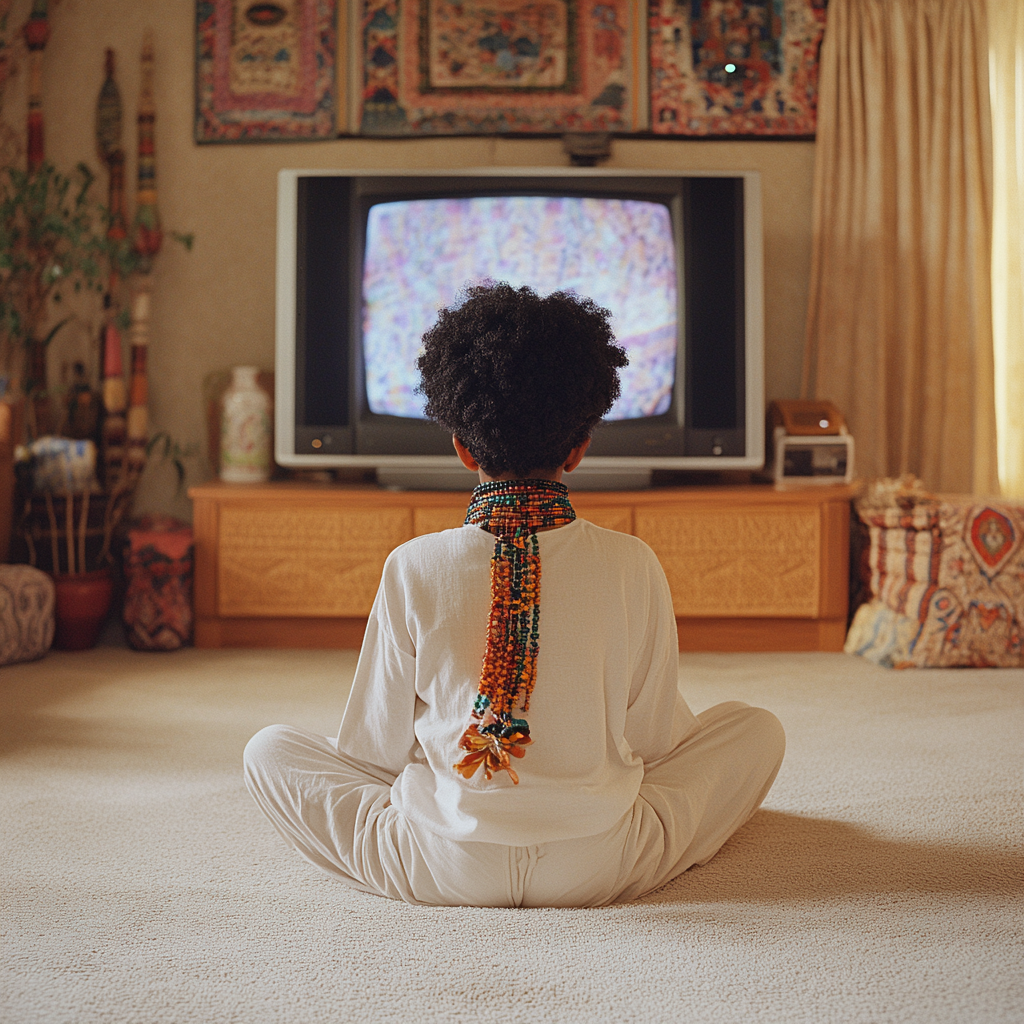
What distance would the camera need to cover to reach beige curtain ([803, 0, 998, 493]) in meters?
3.63

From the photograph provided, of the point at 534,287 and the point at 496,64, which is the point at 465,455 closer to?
the point at 534,287

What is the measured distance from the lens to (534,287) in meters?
3.28

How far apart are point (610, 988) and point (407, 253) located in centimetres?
260

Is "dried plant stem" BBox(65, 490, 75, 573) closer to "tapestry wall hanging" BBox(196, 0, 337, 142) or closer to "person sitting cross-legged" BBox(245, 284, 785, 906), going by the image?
"tapestry wall hanging" BBox(196, 0, 337, 142)

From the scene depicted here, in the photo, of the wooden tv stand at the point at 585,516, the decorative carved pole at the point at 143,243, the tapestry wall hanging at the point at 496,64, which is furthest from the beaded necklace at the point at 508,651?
the tapestry wall hanging at the point at 496,64

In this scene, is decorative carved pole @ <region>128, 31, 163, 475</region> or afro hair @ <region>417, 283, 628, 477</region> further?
decorative carved pole @ <region>128, 31, 163, 475</region>

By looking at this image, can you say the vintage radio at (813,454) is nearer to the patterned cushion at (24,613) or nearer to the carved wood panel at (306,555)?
the carved wood panel at (306,555)

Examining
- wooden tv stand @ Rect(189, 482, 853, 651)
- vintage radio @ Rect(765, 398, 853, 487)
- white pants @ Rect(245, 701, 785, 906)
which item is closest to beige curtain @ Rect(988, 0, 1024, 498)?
vintage radio @ Rect(765, 398, 853, 487)

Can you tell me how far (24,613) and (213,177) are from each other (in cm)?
176

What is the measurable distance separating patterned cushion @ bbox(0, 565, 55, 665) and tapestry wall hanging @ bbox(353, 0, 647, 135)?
2010mm

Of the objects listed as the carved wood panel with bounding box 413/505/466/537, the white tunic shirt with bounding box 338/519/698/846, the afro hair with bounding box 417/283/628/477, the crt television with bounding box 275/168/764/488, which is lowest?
the white tunic shirt with bounding box 338/519/698/846

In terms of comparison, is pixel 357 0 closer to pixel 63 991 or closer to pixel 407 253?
pixel 407 253

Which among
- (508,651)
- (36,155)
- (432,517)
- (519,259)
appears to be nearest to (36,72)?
(36,155)

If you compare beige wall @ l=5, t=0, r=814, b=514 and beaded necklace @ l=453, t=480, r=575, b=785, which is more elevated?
beige wall @ l=5, t=0, r=814, b=514
